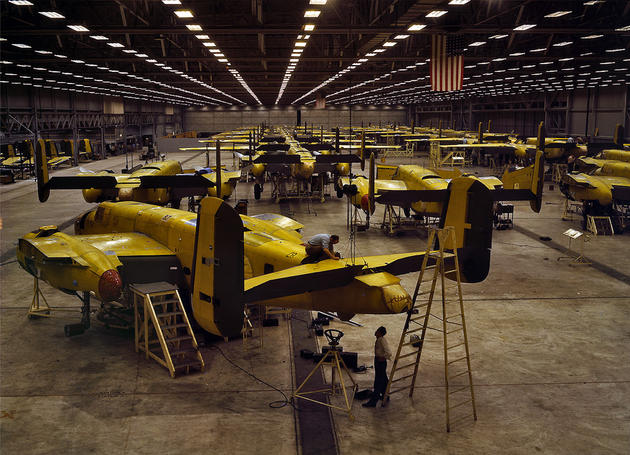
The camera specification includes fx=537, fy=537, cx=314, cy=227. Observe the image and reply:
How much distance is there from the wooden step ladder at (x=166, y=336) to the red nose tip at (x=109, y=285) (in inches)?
23.3

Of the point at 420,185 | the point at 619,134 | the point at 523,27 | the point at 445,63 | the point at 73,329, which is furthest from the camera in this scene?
the point at 619,134

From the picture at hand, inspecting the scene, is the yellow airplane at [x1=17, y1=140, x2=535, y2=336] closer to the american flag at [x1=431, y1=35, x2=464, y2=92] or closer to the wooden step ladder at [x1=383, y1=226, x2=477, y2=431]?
the wooden step ladder at [x1=383, y1=226, x2=477, y2=431]

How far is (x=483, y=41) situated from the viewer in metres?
24.5

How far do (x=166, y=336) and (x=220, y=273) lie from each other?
235 inches

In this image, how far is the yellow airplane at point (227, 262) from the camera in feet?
30.7

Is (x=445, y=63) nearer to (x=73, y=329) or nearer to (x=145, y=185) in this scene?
(x=145, y=185)

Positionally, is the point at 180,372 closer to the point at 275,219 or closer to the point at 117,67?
the point at 275,219

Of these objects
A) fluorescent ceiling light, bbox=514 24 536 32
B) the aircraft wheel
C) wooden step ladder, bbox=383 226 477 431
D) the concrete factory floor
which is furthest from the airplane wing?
fluorescent ceiling light, bbox=514 24 536 32

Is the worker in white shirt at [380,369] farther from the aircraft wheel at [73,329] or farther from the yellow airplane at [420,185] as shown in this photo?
the aircraft wheel at [73,329]

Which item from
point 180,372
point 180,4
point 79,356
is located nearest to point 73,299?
point 79,356

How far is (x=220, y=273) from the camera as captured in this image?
9.27m

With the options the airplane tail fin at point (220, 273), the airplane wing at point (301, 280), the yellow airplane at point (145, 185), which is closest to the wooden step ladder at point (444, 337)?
the airplane wing at point (301, 280)

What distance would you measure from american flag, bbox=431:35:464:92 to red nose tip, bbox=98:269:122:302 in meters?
14.8

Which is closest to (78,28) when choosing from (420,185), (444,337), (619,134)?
(444,337)
